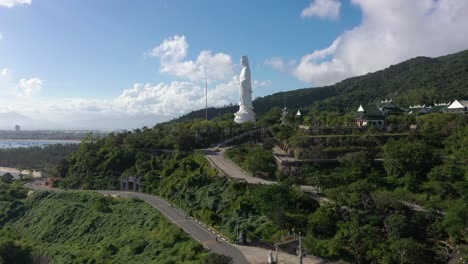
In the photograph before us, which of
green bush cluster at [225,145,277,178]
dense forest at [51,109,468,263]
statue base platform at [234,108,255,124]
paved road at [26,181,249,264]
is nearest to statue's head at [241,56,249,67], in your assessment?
statue base platform at [234,108,255,124]

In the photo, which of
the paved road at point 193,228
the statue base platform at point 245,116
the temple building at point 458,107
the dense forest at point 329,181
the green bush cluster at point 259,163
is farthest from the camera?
the statue base platform at point 245,116

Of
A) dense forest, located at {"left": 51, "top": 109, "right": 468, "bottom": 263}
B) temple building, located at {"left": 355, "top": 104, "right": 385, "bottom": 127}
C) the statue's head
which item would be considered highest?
the statue's head

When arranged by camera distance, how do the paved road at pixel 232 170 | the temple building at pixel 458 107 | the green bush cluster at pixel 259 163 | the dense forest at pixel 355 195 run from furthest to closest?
the temple building at pixel 458 107, the green bush cluster at pixel 259 163, the paved road at pixel 232 170, the dense forest at pixel 355 195

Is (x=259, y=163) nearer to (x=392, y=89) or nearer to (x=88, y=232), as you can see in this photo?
(x=88, y=232)

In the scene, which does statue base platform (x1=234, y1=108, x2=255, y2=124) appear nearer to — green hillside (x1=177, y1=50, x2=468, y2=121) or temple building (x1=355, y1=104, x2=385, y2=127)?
temple building (x1=355, y1=104, x2=385, y2=127)

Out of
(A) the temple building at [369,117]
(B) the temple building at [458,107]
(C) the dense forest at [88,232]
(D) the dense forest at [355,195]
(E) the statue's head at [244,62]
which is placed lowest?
(C) the dense forest at [88,232]

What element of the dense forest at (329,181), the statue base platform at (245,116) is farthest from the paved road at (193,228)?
the statue base platform at (245,116)

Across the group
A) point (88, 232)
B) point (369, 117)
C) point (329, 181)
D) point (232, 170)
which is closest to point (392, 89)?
point (369, 117)

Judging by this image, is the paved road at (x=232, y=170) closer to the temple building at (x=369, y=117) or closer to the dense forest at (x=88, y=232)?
the dense forest at (x=88, y=232)

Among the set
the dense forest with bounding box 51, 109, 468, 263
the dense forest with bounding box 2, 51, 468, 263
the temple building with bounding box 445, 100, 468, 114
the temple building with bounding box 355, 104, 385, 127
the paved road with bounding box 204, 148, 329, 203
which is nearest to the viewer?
the dense forest with bounding box 51, 109, 468, 263
